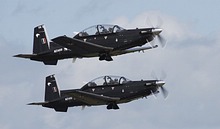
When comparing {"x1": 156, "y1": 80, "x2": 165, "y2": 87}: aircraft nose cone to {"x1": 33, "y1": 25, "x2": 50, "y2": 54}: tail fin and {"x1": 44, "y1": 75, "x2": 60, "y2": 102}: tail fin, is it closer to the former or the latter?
{"x1": 33, "y1": 25, "x2": 50, "y2": 54}: tail fin

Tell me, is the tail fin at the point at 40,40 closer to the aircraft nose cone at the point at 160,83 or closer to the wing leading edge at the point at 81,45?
the wing leading edge at the point at 81,45

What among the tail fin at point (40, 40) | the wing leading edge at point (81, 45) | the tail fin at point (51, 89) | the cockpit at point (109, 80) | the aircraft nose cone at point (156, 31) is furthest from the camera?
the tail fin at point (51, 89)

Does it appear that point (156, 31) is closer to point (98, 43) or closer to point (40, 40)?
point (98, 43)

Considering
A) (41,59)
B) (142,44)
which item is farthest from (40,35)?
(142,44)

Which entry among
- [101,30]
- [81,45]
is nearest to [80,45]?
[81,45]

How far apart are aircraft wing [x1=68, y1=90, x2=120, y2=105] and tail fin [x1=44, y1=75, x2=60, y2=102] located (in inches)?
207

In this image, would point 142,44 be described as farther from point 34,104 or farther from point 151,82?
point 34,104

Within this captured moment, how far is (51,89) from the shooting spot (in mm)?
88375

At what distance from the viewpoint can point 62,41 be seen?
79.1 metres

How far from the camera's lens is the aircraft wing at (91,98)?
80.4m

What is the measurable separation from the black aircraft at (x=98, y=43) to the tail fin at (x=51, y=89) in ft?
16.0

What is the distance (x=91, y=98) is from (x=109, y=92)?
137 cm

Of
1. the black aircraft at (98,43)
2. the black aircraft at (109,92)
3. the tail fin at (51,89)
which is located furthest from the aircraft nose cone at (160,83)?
the tail fin at (51,89)

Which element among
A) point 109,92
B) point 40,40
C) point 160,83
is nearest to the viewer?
point 160,83
